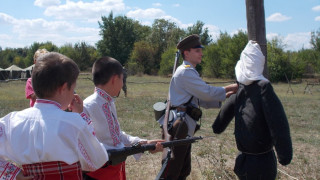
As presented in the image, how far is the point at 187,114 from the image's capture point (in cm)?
421

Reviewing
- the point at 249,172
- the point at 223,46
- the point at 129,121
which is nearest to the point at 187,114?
the point at 249,172

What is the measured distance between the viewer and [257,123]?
2.93 metres

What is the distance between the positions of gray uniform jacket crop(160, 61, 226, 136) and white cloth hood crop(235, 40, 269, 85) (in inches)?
31.2

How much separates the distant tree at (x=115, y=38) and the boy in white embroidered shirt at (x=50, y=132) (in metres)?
65.1

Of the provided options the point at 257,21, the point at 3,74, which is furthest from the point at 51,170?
the point at 3,74

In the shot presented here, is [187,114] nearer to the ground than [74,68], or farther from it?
nearer to the ground

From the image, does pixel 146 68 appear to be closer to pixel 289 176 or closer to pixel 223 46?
pixel 223 46

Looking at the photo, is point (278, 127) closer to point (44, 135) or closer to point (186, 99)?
point (186, 99)

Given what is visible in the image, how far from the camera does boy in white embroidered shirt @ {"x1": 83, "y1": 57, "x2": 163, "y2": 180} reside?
2879 mm

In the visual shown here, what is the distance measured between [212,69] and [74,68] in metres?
52.2

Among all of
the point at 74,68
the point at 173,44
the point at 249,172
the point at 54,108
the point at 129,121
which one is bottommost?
the point at 129,121

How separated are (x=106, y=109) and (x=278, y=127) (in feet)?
4.81

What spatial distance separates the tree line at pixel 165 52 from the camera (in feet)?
150

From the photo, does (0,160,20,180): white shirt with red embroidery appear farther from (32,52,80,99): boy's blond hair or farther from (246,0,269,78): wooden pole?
(246,0,269,78): wooden pole
